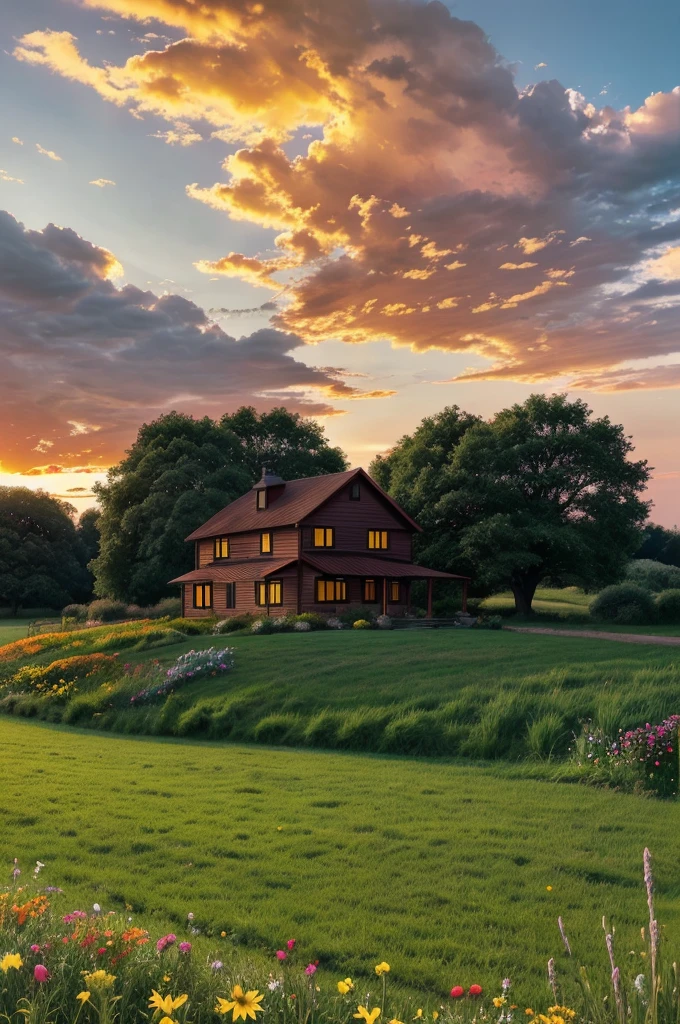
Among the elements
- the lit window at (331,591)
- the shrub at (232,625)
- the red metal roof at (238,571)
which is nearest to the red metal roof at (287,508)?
the red metal roof at (238,571)

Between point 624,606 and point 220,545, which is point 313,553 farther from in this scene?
point 624,606

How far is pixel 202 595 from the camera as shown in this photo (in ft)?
173

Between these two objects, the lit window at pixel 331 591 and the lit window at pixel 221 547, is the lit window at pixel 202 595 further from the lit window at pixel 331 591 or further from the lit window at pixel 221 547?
the lit window at pixel 331 591

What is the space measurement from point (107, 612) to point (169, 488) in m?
11.8

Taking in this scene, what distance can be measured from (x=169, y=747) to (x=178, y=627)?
20.7 meters

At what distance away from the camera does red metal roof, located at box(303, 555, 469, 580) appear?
44094 millimetres

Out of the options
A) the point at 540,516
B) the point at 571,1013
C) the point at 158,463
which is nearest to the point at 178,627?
the point at 540,516

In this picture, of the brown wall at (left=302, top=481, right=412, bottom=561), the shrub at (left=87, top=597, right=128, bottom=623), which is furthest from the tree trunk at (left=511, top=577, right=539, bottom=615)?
the shrub at (left=87, top=597, right=128, bottom=623)

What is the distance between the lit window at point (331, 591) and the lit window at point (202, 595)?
963 cm

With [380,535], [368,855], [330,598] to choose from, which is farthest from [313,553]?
[368,855]

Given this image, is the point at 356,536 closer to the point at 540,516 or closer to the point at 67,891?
the point at 540,516

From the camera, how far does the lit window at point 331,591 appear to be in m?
44.9

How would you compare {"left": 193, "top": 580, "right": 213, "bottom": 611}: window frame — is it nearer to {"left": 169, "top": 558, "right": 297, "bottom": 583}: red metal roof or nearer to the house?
the house

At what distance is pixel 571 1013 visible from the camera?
12.8 ft
